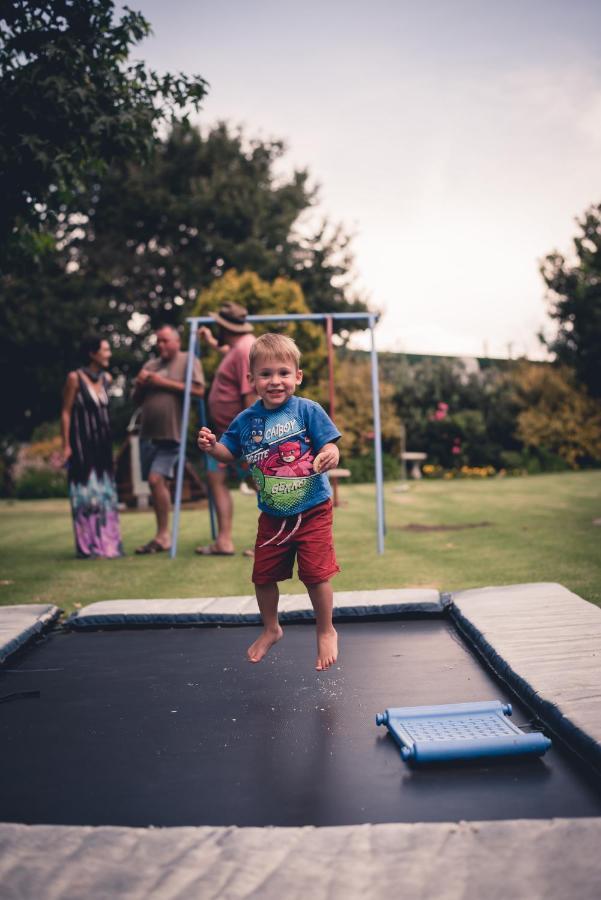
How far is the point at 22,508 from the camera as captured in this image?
35.8ft

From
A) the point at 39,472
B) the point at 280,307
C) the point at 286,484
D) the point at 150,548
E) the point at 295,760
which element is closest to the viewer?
the point at 295,760

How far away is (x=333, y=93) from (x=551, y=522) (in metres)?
4.36

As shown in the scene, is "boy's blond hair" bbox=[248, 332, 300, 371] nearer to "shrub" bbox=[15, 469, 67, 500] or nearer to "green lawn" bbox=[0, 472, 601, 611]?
"green lawn" bbox=[0, 472, 601, 611]

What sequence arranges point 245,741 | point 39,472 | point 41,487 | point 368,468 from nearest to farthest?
point 245,741 → point 41,487 → point 368,468 → point 39,472

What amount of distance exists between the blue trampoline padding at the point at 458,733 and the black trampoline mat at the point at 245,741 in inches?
1.2

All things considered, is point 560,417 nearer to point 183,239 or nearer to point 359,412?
point 359,412

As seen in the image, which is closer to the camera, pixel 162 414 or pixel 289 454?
pixel 289 454

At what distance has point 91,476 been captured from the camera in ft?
16.5

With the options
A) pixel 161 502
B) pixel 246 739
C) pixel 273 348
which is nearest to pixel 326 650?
pixel 246 739

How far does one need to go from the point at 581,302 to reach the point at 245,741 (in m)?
14.9

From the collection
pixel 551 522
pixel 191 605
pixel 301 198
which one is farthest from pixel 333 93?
pixel 301 198

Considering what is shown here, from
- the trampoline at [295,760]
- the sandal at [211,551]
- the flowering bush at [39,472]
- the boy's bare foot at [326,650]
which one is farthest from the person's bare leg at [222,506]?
the flowering bush at [39,472]

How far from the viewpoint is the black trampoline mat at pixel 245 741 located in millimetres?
1405

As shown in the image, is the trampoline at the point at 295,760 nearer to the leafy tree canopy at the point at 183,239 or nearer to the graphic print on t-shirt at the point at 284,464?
the graphic print on t-shirt at the point at 284,464
